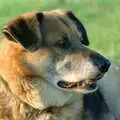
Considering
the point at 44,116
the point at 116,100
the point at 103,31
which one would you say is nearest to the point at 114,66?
the point at 116,100

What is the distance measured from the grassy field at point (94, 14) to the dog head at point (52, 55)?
3246mm

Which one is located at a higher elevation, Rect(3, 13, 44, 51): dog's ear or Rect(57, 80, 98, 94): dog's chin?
Rect(3, 13, 44, 51): dog's ear

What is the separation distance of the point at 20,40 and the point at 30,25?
0.81 ft

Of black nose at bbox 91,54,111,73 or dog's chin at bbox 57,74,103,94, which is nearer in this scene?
black nose at bbox 91,54,111,73

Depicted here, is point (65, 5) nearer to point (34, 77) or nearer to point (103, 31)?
point (103, 31)

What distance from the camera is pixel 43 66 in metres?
7.45

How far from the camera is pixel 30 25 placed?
744 centimetres

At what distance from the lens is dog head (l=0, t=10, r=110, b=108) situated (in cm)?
737

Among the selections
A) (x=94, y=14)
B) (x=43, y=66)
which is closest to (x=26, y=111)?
(x=43, y=66)

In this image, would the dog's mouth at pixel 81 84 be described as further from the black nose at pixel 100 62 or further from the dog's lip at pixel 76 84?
the black nose at pixel 100 62

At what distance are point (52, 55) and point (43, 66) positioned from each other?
0.48 feet

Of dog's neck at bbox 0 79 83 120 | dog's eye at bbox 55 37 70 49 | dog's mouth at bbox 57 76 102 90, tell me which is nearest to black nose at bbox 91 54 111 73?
dog's mouth at bbox 57 76 102 90

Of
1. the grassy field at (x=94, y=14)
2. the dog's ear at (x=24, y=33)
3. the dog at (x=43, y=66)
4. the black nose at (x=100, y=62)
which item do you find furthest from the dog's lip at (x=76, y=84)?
the grassy field at (x=94, y=14)

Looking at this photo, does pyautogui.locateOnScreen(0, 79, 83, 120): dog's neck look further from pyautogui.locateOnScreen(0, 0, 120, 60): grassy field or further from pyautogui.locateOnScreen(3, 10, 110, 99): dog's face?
pyautogui.locateOnScreen(0, 0, 120, 60): grassy field
